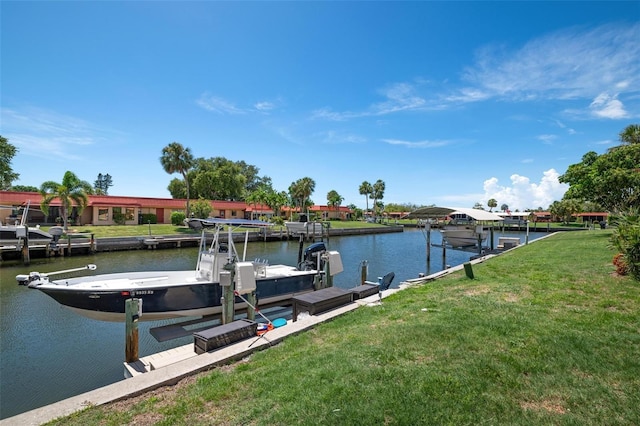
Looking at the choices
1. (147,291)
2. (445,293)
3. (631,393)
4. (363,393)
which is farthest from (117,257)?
(631,393)

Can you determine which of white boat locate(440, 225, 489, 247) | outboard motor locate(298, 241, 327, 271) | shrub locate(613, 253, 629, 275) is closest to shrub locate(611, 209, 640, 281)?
shrub locate(613, 253, 629, 275)

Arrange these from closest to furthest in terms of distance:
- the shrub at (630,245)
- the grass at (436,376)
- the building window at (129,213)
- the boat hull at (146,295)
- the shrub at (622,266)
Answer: the grass at (436,376), the shrub at (630,245), the shrub at (622,266), the boat hull at (146,295), the building window at (129,213)

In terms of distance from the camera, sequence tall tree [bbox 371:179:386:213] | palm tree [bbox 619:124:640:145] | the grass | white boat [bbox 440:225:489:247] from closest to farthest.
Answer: the grass
white boat [bbox 440:225:489:247]
palm tree [bbox 619:124:640:145]
tall tree [bbox 371:179:386:213]

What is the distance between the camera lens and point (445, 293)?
28.7 ft

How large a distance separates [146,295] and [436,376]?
332 inches

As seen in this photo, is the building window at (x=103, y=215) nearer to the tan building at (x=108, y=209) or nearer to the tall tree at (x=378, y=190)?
the tan building at (x=108, y=209)

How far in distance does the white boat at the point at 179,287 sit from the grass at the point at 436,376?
4.66 m

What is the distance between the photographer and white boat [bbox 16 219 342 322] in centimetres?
923

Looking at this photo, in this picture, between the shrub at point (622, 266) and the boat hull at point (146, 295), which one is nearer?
the shrub at point (622, 266)

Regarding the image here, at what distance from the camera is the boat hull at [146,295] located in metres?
9.19

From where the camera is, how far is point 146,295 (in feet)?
31.3

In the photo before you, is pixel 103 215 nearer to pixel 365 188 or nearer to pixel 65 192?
pixel 65 192

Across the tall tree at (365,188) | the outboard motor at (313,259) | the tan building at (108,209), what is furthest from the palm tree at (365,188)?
the outboard motor at (313,259)

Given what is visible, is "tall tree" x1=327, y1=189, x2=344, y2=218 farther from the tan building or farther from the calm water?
the calm water
